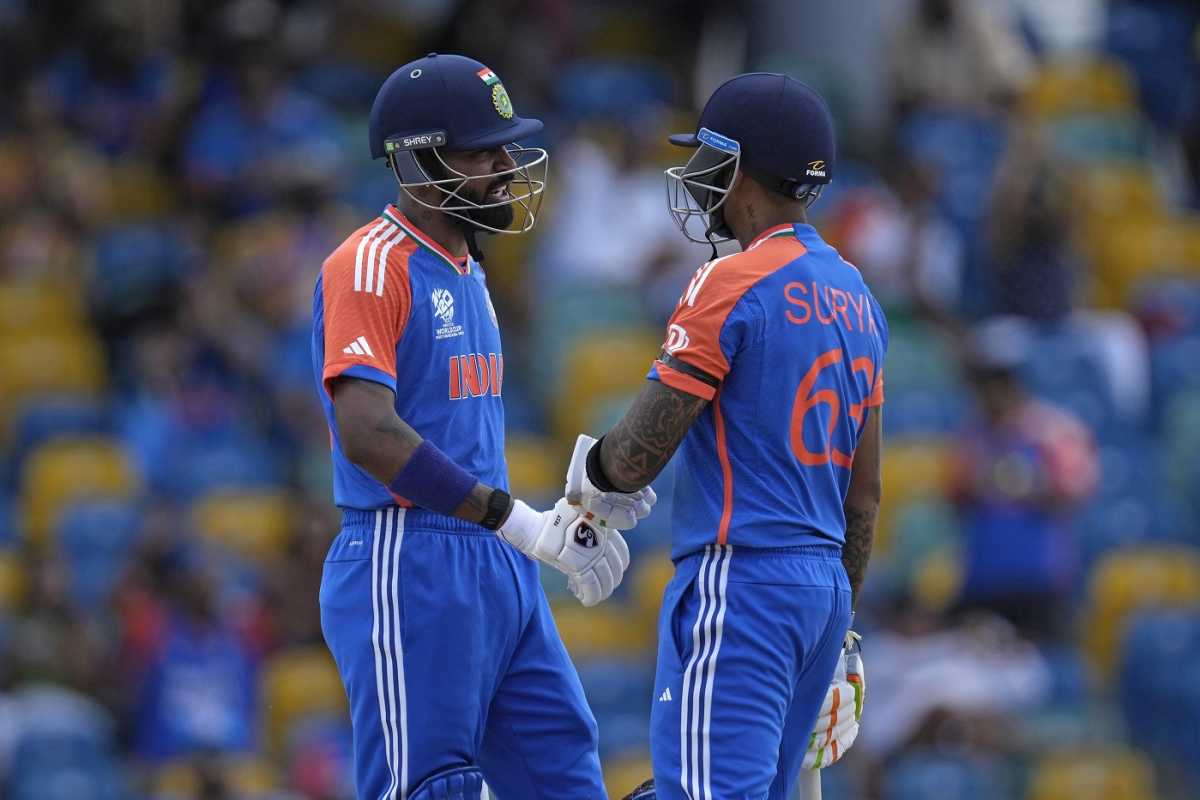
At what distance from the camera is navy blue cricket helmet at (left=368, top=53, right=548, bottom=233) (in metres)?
5.73

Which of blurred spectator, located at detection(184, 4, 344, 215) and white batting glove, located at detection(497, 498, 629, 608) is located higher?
blurred spectator, located at detection(184, 4, 344, 215)

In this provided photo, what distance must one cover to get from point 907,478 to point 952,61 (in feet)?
13.4

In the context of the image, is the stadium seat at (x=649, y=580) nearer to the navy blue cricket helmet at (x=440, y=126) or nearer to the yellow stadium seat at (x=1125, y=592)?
the yellow stadium seat at (x=1125, y=592)

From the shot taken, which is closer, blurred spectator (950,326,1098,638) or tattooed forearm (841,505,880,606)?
tattooed forearm (841,505,880,606)

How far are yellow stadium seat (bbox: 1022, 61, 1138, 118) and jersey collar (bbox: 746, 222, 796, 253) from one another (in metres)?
10.4

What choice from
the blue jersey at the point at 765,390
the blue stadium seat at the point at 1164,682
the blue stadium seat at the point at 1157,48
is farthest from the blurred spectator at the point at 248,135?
the blue jersey at the point at 765,390

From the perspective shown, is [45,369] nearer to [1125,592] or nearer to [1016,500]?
[1016,500]

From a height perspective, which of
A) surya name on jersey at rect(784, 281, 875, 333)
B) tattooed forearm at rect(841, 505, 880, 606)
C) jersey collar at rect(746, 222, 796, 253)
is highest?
jersey collar at rect(746, 222, 796, 253)

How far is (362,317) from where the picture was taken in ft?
18.1

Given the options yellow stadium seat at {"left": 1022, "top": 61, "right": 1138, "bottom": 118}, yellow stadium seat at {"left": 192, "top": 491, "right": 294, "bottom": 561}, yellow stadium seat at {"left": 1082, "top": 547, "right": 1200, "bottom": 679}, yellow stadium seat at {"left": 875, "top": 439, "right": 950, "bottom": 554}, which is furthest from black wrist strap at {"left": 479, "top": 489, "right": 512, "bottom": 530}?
yellow stadium seat at {"left": 1022, "top": 61, "right": 1138, "bottom": 118}

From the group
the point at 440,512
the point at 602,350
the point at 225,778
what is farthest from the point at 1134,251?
the point at 440,512

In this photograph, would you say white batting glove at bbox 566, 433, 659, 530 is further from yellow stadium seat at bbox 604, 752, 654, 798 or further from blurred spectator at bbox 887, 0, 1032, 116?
blurred spectator at bbox 887, 0, 1032, 116

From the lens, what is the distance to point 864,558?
592cm

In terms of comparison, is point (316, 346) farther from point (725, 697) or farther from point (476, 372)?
point (725, 697)
